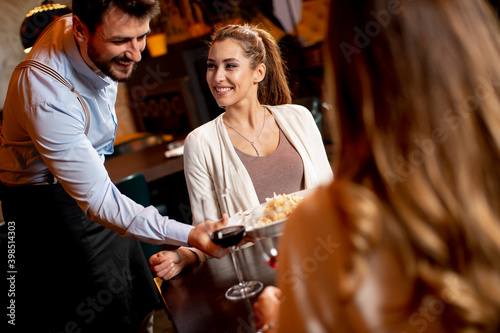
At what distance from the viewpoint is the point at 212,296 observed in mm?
1315

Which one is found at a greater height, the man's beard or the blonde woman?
the man's beard

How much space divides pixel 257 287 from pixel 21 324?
1.91m

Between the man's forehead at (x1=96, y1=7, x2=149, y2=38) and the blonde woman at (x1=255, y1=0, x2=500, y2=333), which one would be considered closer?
the blonde woman at (x1=255, y1=0, x2=500, y2=333)

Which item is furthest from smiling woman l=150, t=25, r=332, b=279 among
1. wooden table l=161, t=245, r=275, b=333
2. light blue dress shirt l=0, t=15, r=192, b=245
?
wooden table l=161, t=245, r=275, b=333

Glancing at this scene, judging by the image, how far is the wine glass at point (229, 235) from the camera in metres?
1.21

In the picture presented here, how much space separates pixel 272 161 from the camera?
228cm

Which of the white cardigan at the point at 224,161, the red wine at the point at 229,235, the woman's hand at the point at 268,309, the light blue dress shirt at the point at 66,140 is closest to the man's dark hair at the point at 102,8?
the light blue dress shirt at the point at 66,140

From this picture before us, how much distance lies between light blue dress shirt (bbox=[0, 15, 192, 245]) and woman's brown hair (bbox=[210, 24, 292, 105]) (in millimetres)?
730

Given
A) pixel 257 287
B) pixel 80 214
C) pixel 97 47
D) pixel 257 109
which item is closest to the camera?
pixel 257 287

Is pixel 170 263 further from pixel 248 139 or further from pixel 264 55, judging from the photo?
pixel 264 55

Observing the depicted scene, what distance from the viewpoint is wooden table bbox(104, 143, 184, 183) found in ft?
11.4

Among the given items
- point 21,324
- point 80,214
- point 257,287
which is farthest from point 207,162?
point 21,324

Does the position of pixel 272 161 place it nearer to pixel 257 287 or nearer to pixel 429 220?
pixel 257 287

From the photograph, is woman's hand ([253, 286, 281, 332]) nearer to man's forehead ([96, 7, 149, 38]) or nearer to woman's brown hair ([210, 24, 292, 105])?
man's forehead ([96, 7, 149, 38])
